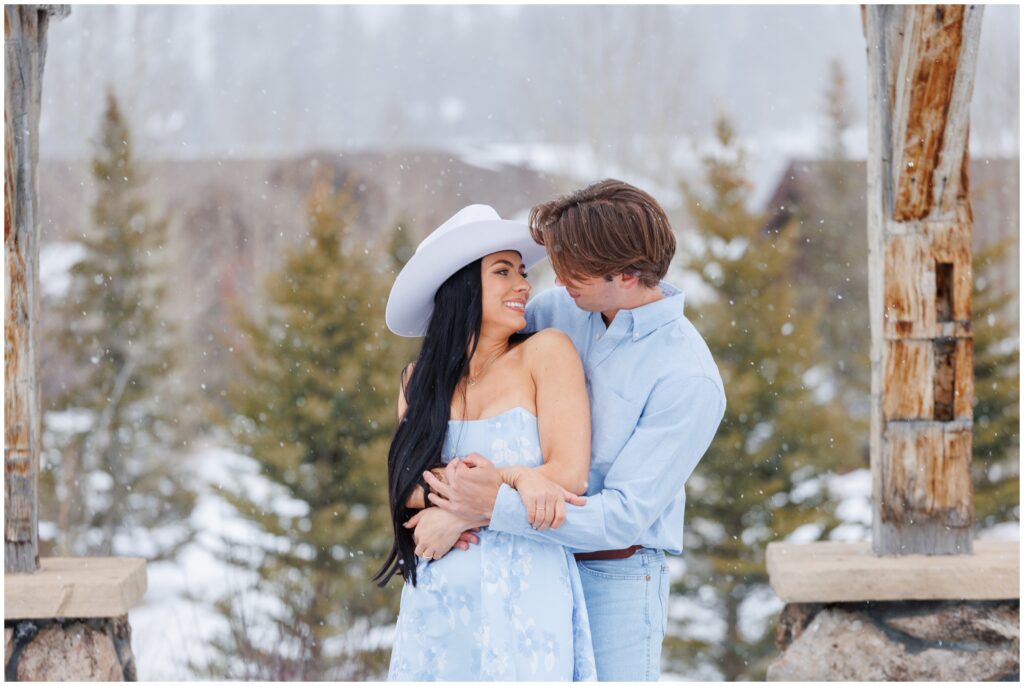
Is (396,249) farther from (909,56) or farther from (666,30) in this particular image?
(666,30)

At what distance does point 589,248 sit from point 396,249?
7414 millimetres

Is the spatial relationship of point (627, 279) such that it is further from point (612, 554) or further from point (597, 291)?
point (612, 554)

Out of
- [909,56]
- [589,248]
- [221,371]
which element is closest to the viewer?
[589,248]

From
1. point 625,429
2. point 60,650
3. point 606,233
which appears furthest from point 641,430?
point 60,650

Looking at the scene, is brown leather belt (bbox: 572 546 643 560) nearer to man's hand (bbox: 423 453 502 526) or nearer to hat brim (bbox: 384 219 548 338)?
man's hand (bbox: 423 453 502 526)

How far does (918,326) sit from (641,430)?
5.29ft

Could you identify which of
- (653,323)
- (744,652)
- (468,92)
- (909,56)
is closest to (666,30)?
(468,92)

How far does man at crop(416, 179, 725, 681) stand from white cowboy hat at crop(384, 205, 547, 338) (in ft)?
0.25

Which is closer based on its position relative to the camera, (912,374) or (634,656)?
(634,656)

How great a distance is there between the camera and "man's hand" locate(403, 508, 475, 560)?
226 centimetres

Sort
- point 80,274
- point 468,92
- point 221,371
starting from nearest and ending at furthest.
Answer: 1. point 80,274
2. point 221,371
3. point 468,92

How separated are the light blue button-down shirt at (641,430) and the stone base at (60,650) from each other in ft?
6.64

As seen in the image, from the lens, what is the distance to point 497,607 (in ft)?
7.30

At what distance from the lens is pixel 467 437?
2312mm
